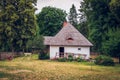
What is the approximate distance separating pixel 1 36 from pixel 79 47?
1481 cm

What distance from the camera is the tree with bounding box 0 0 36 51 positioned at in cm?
5606

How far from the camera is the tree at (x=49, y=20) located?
96188 millimetres

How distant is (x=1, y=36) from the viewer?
187 feet

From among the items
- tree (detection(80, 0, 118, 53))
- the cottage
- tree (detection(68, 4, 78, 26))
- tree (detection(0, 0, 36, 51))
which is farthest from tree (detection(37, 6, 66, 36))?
tree (detection(80, 0, 118, 53))

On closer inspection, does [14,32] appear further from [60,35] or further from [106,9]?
[106,9]

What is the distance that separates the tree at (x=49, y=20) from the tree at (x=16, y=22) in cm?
3734

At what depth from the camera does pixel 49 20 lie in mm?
97625

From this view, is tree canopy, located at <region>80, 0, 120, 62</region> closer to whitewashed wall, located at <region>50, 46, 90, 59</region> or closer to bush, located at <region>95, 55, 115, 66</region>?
bush, located at <region>95, 55, 115, 66</region>

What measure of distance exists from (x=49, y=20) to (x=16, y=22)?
40618 millimetres

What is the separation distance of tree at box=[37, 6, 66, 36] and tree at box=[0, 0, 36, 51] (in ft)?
123

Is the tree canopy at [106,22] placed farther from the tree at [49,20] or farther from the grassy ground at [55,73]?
the tree at [49,20]

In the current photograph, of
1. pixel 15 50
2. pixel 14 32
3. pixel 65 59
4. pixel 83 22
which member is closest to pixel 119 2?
pixel 65 59

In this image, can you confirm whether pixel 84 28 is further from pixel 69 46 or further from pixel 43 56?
pixel 43 56

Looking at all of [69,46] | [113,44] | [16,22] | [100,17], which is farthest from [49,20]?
[113,44]
